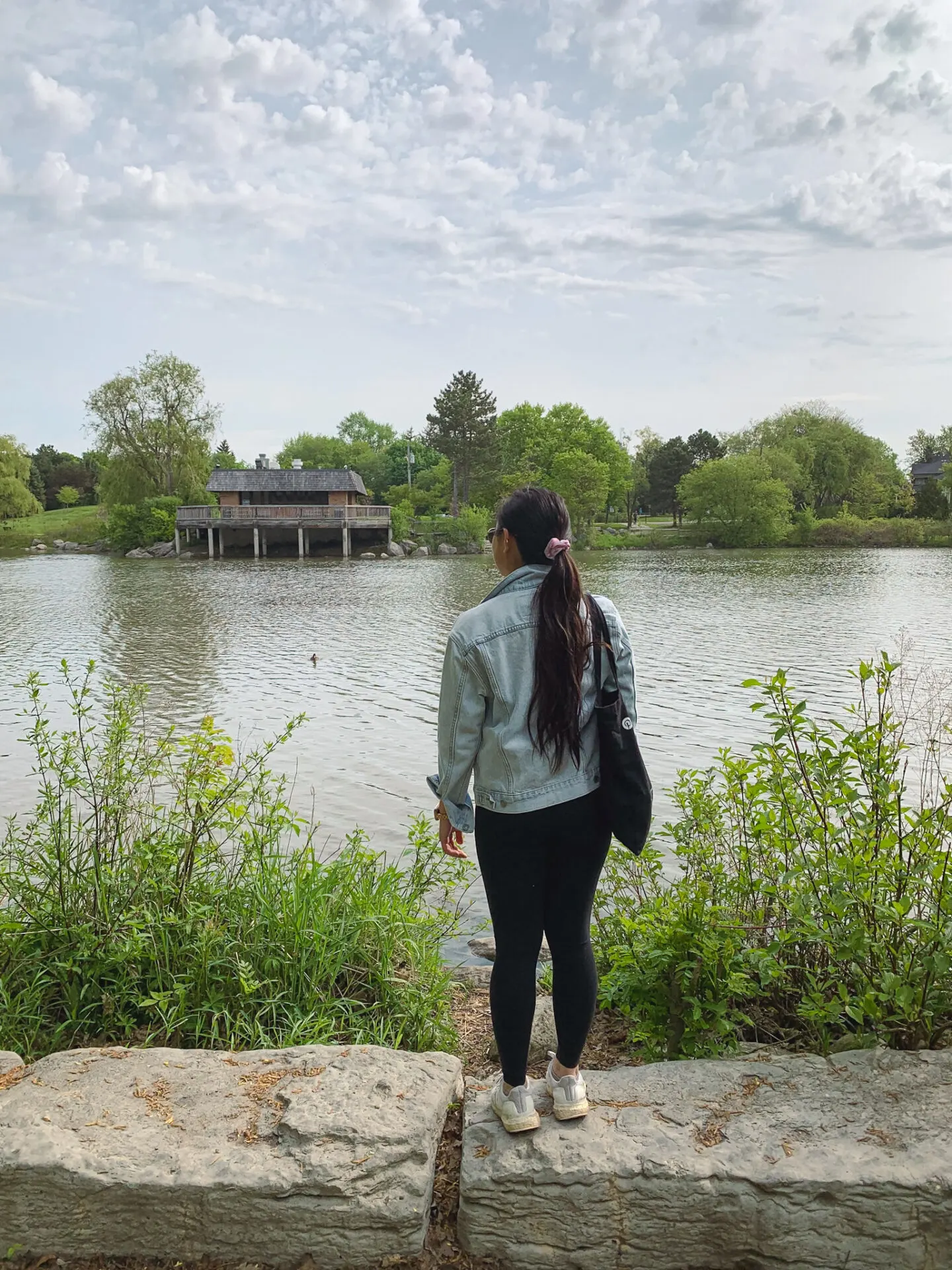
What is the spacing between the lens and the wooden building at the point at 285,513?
5425 cm

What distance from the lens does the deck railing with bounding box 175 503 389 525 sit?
178 feet

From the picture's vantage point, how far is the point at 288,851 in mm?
6688

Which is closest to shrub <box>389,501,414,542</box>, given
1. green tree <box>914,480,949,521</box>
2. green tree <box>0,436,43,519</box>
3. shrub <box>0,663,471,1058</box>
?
green tree <box>0,436,43,519</box>

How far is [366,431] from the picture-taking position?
111 m

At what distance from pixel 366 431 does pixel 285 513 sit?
59493mm

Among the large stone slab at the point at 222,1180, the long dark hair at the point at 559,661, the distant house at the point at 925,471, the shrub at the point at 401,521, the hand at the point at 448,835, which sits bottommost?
the large stone slab at the point at 222,1180

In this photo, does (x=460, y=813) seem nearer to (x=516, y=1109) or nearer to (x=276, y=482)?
(x=516, y=1109)

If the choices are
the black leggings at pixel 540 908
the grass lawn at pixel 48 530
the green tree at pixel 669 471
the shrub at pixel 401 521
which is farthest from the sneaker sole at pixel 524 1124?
the green tree at pixel 669 471

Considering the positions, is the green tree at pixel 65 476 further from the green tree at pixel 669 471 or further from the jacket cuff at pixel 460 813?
the jacket cuff at pixel 460 813

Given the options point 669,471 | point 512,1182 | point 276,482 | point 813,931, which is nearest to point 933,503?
point 669,471

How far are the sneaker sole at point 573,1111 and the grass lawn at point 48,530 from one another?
6434 cm

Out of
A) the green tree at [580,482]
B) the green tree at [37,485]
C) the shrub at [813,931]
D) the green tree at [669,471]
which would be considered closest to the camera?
the shrub at [813,931]

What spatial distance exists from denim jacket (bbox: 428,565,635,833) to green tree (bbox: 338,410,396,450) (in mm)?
109979

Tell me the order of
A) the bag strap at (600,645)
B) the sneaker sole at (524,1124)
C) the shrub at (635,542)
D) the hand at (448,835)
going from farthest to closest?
the shrub at (635,542) < the hand at (448,835) < the bag strap at (600,645) < the sneaker sole at (524,1124)
